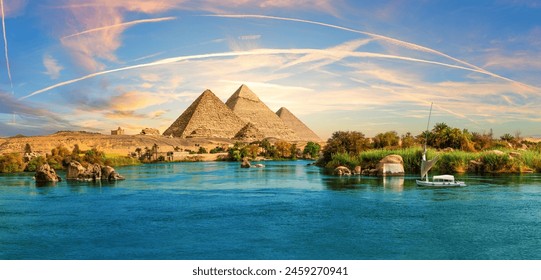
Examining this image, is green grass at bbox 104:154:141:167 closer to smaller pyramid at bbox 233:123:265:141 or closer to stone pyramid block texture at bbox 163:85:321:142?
smaller pyramid at bbox 233:123:265:141

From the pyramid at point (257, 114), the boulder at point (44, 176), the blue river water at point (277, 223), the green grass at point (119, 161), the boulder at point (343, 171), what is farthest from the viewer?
the pyramid at point (257, 114)

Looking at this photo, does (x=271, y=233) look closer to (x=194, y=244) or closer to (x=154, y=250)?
(x=194, y=244)

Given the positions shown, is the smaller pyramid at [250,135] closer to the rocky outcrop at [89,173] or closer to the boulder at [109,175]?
the boulder at [109,175]

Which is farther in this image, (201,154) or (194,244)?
(201,154)

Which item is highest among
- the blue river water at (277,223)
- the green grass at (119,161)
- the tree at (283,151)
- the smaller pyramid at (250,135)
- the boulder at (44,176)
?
the smaller pyramid at (250,135)

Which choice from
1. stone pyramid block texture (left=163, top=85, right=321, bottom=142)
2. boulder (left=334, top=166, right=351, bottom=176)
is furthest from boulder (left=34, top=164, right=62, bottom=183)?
stone pyramid block texture (left=163, top=85, right=321, bottom=142)

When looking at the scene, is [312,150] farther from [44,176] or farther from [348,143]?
[44,176]

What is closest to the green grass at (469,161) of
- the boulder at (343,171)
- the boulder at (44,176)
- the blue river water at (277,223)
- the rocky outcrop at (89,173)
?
the boulder at (343,171)
